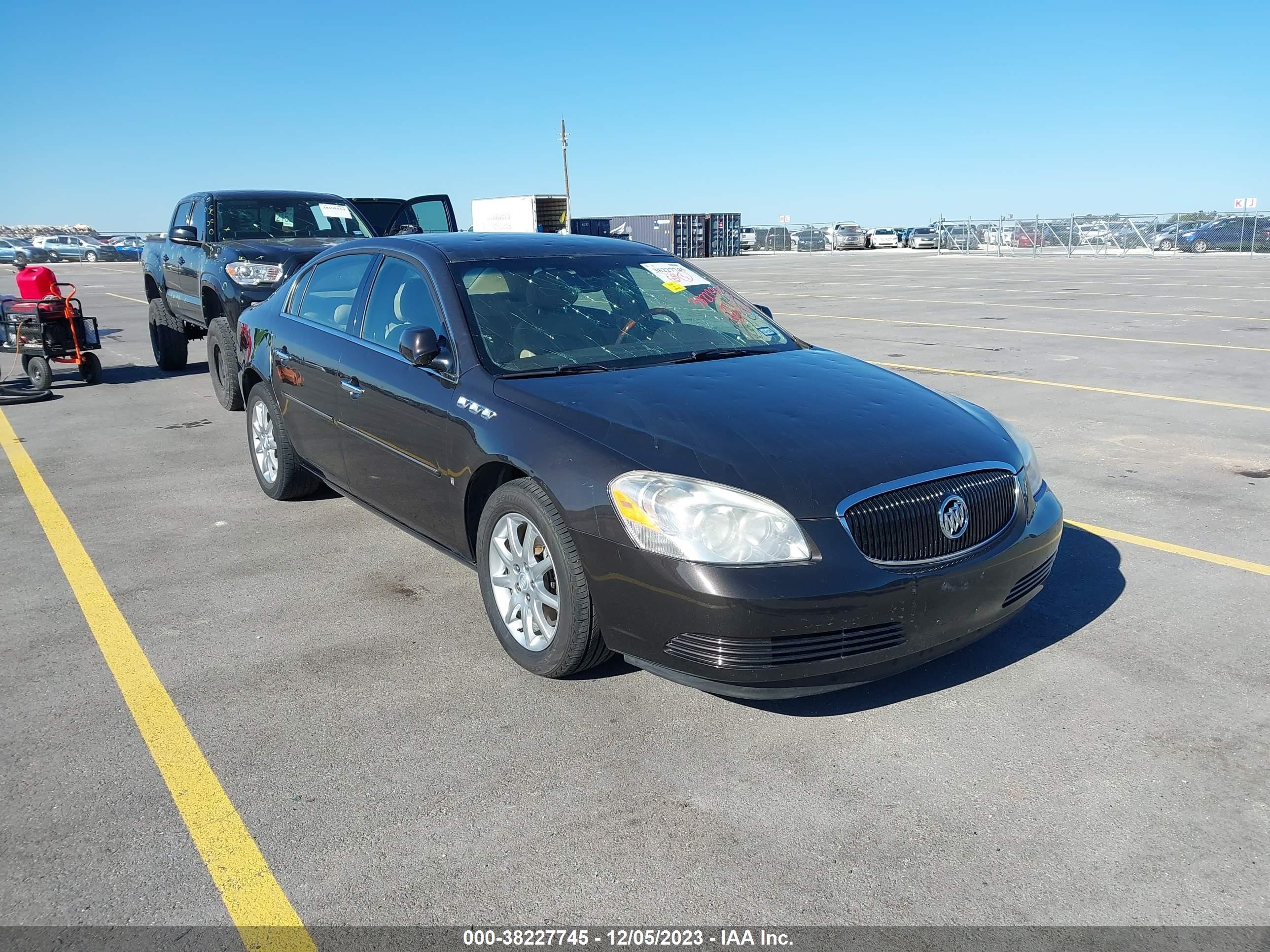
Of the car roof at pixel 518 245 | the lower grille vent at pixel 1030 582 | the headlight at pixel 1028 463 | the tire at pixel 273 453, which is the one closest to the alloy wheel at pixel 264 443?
the tire at pixel 273 453

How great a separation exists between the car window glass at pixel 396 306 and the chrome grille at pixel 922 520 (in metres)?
2.05

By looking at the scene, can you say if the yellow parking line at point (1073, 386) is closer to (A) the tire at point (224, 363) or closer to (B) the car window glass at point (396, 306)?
(A) the tire at point (224, 363)

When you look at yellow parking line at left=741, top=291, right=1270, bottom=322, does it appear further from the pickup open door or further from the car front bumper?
the car front bumper

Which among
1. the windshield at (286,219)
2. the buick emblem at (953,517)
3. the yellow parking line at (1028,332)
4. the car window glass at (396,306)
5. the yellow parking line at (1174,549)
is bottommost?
the yellow parking line at (1174,549)

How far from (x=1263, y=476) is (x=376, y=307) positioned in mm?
5406

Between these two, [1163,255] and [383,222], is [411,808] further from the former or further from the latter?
[1163,255]

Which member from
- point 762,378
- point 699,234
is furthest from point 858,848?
point 699,234

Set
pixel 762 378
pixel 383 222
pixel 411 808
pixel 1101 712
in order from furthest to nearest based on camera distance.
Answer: pixel 383 222 < pixel 762 378 < pixel 1101 712 < pixel 411 808

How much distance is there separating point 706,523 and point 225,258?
25.4 feet

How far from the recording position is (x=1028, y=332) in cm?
1450

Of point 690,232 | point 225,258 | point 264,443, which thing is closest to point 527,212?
point 690,232

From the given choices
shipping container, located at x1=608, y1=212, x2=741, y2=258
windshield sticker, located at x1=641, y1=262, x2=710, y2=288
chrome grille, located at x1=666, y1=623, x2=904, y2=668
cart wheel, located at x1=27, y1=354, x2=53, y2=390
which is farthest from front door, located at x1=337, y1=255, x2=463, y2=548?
shipping container, located at x1=608, y1=212, x2=741, y2=258

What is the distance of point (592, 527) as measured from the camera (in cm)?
333

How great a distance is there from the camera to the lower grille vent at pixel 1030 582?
3.55 m
